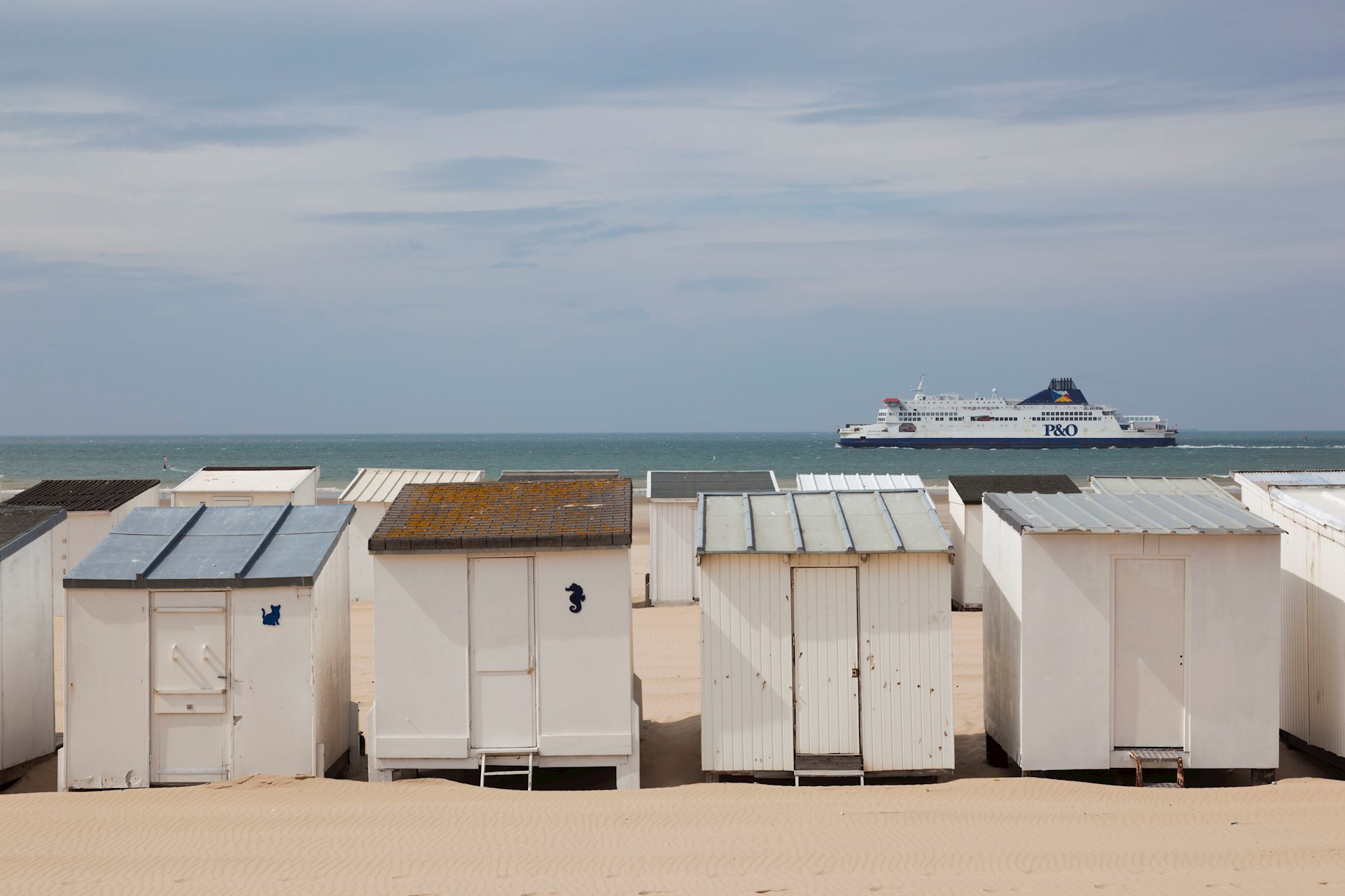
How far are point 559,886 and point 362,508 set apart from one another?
1306 cm

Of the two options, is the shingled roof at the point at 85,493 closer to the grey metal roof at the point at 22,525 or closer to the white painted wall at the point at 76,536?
the white painted wall at the point at 76,536

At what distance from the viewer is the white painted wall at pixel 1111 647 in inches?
328

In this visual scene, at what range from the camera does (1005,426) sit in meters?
110

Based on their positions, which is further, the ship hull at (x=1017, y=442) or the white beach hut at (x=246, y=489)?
the ship hull at (x=1017, y=442)

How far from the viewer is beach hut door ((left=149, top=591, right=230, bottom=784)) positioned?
8250mm

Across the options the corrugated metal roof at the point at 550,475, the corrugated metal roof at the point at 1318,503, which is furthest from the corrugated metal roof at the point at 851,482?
the corrugated metal roof at the point at 1318,503

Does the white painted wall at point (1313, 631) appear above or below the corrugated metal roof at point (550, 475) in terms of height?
below

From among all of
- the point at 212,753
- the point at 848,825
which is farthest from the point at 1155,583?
the point at 212,753

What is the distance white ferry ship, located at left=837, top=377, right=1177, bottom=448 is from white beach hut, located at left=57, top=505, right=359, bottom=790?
104931mm

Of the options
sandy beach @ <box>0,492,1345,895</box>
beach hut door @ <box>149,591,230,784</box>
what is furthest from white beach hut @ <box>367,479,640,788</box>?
beach hut door @ <box>149,591,230,784</box>

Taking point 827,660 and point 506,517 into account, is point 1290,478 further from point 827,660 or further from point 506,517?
point 506,517

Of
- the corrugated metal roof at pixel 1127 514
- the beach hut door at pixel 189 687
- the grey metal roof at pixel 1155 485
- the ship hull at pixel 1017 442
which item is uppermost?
the ship hull at pixel 1017 442

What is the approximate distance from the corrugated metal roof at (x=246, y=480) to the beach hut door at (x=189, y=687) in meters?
9.80

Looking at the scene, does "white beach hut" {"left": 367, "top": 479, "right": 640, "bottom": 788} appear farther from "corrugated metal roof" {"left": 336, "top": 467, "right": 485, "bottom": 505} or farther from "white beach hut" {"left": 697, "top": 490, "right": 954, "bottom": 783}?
"corrugated metal roof" {"left": 336, "top": 467, "right": 485, "bottom": 505}
